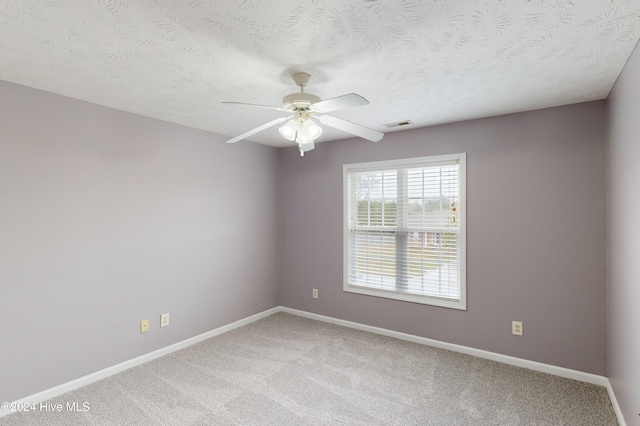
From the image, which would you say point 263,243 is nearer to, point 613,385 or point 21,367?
point 21,367

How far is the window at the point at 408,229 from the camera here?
333 cm

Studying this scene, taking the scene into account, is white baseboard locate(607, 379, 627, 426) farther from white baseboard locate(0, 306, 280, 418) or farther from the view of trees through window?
white baseboard locate(0, 306, 280, 418)

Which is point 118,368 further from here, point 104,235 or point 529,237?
point 529,237

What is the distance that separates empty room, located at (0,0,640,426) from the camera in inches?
68.1

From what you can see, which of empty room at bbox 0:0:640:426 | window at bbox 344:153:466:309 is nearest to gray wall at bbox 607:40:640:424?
empty room at bbox 0:0:640:426

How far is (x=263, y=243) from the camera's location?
434 centimetres

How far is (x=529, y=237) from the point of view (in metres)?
2.91

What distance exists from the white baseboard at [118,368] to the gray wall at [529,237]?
168cm

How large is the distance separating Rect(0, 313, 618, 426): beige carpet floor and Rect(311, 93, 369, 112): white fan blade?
78.9 inches

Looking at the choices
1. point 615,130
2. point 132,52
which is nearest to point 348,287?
point 615,130

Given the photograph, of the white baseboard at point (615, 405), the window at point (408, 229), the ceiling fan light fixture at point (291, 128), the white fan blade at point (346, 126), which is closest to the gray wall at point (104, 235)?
the window at point (408, 229)

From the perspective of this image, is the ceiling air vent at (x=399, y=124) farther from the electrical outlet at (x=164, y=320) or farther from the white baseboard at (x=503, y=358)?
Answer: the electrical outlet at (x=164, y=320)

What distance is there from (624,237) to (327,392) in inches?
88.7

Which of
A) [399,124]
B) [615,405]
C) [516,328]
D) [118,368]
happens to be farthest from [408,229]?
[118,368]
